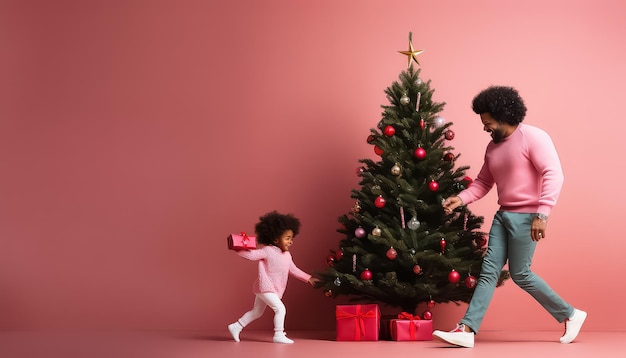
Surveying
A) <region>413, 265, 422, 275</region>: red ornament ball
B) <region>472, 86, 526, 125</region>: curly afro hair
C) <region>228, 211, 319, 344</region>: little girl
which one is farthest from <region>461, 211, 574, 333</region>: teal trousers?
<region>228, 211, 319, 344</region>: little girl

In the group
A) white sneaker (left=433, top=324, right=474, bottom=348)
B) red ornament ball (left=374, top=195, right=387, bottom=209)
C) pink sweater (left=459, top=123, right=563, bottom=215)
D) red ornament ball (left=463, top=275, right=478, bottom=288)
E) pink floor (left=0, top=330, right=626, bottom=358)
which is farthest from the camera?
red ornament ball (left=374, top=195, right=387, bottom=209)

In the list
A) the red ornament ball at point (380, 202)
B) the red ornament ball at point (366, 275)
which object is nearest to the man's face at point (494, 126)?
the red ornament ball at point (380, 202)

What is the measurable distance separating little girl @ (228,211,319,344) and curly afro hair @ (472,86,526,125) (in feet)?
4.30

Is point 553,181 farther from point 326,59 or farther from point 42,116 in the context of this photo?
point 42,116

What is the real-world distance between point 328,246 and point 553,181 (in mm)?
1805

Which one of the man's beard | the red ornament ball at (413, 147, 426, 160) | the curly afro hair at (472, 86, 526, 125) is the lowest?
the red ornament ball at (413, 147, 426, 160)

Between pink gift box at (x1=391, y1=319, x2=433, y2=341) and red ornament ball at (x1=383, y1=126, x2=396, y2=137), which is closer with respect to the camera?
pink gift box at (x1=391, y1=319, x2=433, y2=341)

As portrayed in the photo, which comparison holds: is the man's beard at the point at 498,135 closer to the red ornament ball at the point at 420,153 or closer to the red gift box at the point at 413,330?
the red ornament ball at the point at 420,153

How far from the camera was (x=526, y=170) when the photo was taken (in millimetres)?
4410

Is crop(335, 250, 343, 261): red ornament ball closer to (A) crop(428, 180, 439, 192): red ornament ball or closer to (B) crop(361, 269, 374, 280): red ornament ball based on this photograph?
(B) crop(361, 269, 374, 280): red ornament ball

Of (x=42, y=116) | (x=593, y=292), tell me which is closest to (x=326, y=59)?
(x=42, y=116)

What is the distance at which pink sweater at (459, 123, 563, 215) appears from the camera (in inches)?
169

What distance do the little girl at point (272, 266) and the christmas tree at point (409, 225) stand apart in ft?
0.85

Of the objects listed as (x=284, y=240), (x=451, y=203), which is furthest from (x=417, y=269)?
(x=284, y=240)
